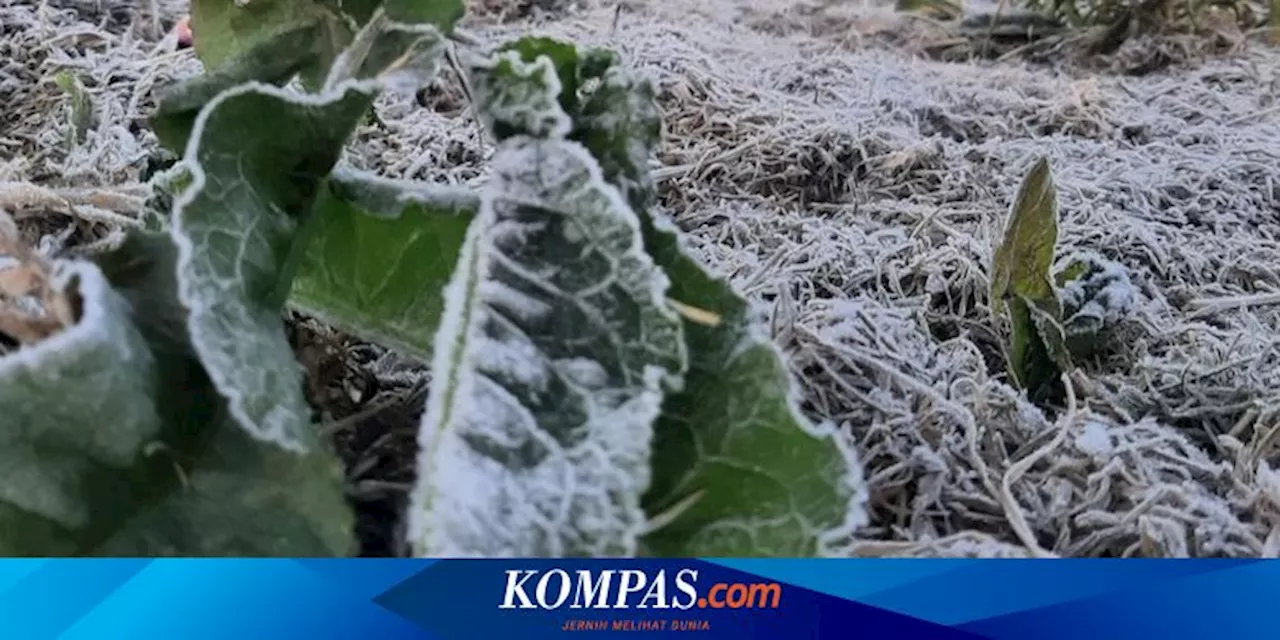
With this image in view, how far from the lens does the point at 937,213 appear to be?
0.78 m

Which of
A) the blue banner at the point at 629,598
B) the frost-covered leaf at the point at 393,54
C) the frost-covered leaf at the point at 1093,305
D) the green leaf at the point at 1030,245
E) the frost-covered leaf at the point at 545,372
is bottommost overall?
the blue banner at the point at 629,598

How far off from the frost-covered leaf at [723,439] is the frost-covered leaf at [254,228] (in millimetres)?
78

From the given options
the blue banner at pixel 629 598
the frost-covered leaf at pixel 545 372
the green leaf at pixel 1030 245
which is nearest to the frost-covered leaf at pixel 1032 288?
the green leaf at pixel 1030 245

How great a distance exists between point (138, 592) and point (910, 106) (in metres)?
0.57

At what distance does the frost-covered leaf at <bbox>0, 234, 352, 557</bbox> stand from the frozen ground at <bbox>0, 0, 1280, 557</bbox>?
0.05 m

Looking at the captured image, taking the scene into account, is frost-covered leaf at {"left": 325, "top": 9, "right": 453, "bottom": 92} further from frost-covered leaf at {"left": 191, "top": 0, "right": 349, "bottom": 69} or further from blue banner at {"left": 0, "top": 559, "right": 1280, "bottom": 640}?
blue banner at {"left": 0, "top": 559, "right": 1280, "bottom": 640}

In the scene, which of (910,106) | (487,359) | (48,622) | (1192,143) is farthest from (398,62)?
(1192,143)

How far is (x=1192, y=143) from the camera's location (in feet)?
2.87

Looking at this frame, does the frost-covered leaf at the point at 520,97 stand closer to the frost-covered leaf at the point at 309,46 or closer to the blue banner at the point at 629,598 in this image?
the frost-covered leaf at the point at 309,46

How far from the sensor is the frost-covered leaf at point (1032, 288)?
665 mm

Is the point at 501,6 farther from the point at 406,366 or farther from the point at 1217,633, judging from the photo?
the point at 1217,633

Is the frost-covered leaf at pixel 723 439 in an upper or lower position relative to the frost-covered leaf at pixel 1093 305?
upper

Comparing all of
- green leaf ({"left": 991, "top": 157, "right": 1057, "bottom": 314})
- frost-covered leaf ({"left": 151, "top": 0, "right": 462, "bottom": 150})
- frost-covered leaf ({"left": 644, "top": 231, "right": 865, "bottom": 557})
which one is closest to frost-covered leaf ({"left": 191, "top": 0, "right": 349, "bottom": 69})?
frost-covered leaf ({"left": 151, "top": 0, "right": 462, "bottom": 150})

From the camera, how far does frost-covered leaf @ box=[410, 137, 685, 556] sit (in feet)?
1.54
